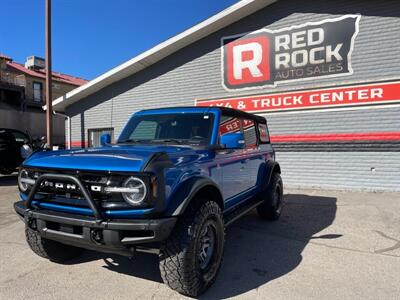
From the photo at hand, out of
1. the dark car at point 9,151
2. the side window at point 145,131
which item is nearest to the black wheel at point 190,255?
the side window at point 145,131

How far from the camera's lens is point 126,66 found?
12594 mm

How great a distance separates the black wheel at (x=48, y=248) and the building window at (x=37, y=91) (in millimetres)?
33042

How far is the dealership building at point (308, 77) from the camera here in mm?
8898

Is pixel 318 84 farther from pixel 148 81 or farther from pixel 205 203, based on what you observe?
pixel 205 203

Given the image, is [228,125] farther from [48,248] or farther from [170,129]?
[48,248]

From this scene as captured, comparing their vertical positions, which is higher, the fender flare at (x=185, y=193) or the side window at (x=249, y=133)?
the side window at (x=249, y=133)

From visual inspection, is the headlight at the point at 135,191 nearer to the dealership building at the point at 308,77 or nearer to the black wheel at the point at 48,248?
the black wheel at the point at 48,248

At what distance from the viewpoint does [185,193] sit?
3143 mm

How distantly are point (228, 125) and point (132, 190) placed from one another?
2.09 m

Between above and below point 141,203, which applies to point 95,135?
above

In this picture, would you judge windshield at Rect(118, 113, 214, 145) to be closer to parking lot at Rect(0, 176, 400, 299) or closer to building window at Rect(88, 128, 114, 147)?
parking lot at Rect(0, 176, 400, 299)

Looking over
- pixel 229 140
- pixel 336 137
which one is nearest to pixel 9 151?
pixel 229 140

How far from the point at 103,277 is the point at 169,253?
110 centimetres

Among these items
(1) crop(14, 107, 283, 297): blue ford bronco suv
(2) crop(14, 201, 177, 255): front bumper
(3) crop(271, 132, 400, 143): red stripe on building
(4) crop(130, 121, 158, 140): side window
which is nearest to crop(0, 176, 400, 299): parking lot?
(1) crop(14, 107, 283, 297): blue ford bronco suv
